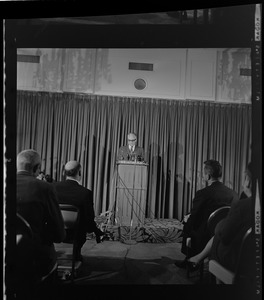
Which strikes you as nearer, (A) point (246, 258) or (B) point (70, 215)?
(A) point (246, 258)

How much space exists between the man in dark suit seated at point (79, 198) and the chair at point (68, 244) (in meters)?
0.01

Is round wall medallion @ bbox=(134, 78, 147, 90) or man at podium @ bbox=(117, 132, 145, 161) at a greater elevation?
round wall medallion @ bbox=(134, 78, 147, 90)

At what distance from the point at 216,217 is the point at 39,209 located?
1.85 feet

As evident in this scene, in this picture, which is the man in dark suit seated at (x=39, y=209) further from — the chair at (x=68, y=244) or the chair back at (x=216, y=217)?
the chair back at (x=216, y=217)

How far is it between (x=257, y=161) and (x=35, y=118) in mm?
703

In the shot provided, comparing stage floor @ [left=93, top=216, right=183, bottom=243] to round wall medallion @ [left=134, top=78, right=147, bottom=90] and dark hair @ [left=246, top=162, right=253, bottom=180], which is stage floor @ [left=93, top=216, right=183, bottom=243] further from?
round wall medallion @ [left=134, top=78, right=147, bottom=90]

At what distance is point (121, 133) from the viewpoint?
1124 mm

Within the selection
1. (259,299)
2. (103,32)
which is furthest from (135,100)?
(259,299)

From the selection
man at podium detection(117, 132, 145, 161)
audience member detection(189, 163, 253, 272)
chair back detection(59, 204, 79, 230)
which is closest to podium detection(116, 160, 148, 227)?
man at podium detection(117, 132, 145, 161)

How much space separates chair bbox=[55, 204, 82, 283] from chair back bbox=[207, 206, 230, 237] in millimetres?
428

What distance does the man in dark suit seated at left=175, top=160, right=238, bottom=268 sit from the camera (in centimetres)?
111

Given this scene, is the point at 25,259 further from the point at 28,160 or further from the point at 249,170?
the point at 249,170

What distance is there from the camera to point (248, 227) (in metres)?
1.05

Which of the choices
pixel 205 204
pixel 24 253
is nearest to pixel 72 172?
pixel 24 253
